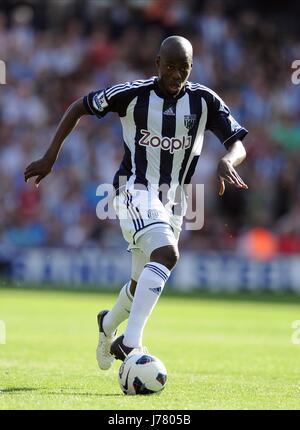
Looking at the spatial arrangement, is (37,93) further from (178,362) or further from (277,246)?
(178,362)

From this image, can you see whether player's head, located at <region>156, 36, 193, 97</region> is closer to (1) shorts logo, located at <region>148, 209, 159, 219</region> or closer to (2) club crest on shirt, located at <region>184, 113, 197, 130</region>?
(2) club crest on shirt, located at <region>184, 113, 197, 130</region>

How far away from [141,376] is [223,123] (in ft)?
7.08

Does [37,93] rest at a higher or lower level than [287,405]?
higher

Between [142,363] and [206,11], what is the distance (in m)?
16.5

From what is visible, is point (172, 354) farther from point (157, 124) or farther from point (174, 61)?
point (174, 61)

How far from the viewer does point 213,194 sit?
1970cm

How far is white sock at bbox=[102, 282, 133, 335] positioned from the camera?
810 cm

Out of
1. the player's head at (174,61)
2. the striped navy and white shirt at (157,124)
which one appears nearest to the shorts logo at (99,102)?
the striped navy and white shirt at (157,124)

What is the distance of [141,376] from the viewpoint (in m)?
6.78

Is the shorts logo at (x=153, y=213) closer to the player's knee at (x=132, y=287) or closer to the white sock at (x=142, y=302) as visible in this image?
the white sock at (x=142, y=302)

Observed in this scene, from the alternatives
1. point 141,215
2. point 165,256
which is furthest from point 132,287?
point 165,256

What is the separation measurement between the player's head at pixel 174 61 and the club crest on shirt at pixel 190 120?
0.30 metres

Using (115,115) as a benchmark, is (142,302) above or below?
below

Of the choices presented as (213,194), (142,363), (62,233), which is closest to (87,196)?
(62,233)
